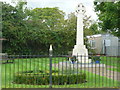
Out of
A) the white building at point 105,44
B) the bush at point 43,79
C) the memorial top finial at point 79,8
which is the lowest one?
the bush at point 43,79

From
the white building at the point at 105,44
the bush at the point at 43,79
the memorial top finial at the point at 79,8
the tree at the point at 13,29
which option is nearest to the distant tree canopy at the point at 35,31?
the tree at the point at 13,29

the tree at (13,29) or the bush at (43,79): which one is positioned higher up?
the tree at (13,29)

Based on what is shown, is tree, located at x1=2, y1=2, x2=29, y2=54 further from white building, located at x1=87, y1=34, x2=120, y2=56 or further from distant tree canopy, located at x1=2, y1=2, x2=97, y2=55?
white building, located at x1=87, y1=34, x2=120, y2=56

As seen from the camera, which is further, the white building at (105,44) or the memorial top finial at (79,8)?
the white building at (105,44)

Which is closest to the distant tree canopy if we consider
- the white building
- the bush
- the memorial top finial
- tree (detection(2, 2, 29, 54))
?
tree (detection(2, 2, 29, 54))

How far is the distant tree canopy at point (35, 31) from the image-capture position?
13684mm

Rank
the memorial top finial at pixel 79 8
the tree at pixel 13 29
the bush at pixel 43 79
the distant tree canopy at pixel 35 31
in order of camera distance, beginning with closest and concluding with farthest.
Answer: the bush at pixel 43 79, the memorial top finial at pixel 79 8, the tree at pixel 13 29, the distant tree canopy at pixel 35 31

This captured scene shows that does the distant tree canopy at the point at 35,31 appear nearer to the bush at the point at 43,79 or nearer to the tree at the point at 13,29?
the tree at the point at 13,29

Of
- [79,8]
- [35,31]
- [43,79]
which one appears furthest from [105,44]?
[43,79]

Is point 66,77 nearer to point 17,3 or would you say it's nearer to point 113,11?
point 113,11

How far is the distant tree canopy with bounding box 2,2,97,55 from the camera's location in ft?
44.9

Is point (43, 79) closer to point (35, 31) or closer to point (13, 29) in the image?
point (13, 29)

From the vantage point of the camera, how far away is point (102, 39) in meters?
18.1

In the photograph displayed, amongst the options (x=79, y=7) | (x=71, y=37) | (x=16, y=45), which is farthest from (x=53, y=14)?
(x=79, y=7)
